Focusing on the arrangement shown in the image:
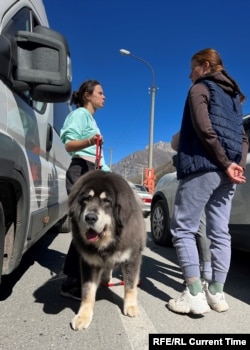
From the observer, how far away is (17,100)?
2.60 m

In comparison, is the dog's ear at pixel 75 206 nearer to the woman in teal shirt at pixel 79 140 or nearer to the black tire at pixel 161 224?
the woman in teal shirt at pixel 79 140

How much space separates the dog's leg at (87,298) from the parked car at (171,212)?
1.68m

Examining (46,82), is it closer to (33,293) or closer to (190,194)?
(190,194)

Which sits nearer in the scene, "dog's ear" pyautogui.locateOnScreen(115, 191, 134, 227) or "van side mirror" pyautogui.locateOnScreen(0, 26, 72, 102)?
"van side mirror" pyautogui.locateOnScreen(0, 26, 72, 102)

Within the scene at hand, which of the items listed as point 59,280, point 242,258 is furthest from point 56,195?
point 242,258

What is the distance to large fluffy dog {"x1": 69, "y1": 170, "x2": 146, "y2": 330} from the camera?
2836 mm

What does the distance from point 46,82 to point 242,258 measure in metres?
4.34

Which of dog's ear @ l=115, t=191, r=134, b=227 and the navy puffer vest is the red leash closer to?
dog's ear @ l=115, t=191, r=134, b=227

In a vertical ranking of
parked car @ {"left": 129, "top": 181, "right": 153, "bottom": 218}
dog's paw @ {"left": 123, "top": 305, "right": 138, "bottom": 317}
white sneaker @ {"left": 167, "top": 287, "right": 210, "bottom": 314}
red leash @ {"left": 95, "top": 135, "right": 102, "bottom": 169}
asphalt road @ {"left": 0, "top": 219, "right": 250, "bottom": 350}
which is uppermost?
red leash @ {"left": 95, "top": 135, "right": 102, "bottom": 169}

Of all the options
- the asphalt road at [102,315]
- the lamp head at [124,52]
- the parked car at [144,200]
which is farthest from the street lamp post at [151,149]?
the asphalt road at [102,315]

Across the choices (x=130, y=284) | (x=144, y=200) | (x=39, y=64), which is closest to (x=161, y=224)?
(x=144, y=200)

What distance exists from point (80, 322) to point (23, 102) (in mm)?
1852

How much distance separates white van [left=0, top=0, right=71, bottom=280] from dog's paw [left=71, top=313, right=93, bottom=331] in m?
0.66

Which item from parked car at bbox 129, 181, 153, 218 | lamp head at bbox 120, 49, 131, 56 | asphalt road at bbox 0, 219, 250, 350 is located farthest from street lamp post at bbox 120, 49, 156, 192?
asphalt road at bbox 0, 219, 250, 350
